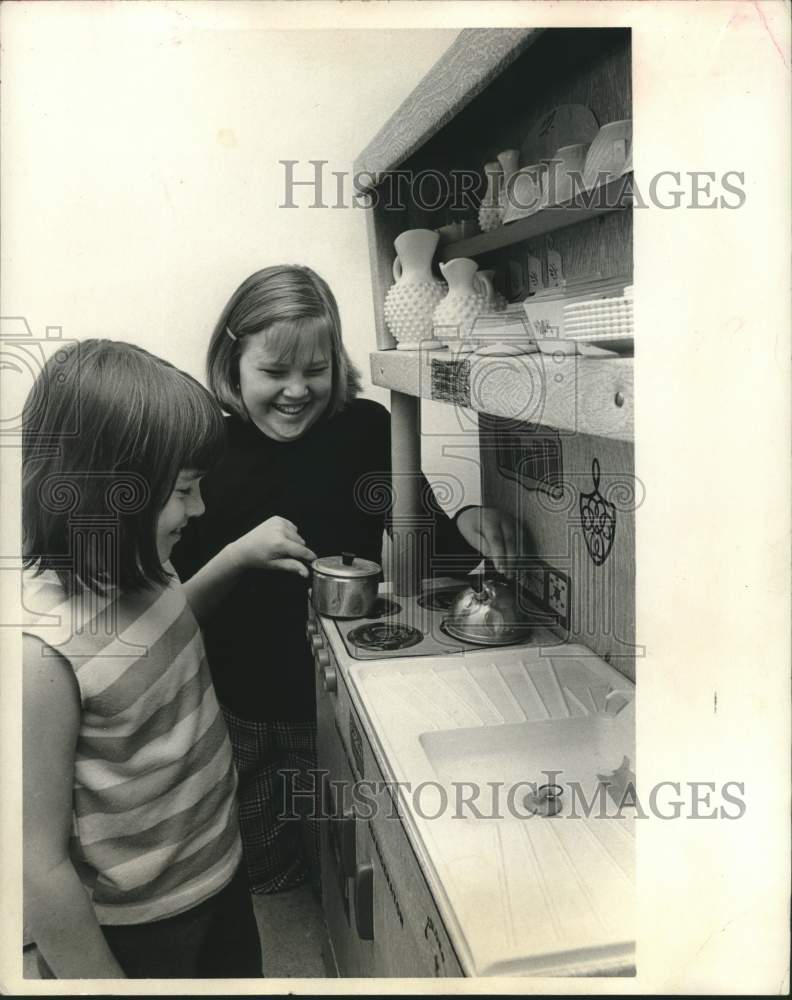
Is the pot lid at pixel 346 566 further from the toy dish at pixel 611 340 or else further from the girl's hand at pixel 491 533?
the toy dish at pixel 611 340

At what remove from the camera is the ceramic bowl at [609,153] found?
97 cm

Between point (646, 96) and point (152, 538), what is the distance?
33.1 inches

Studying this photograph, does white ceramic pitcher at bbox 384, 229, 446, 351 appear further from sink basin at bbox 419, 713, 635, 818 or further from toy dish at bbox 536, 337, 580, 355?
sink basin at bbox 419, 713, 635, 818

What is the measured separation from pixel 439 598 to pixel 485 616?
8cm

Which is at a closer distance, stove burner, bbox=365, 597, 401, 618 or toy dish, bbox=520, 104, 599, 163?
toy dish, bbox=520, 104, 599, 163

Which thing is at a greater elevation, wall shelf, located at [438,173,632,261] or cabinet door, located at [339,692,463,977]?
wall shelf, located at [438,173,632,261]

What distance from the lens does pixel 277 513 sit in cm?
114

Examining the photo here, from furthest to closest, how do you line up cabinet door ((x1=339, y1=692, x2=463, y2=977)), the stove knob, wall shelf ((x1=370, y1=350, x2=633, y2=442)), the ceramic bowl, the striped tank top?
the stove knob
the striped tank top
the ceramic bowl
cabinet door ((x1=339, y1=692, x2=463, y2=977))
wall shelf ((x1=370, y1=350, x2=633, y2=442))

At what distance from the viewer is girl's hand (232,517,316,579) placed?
114 centimetres

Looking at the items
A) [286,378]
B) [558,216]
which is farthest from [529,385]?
[286,378]

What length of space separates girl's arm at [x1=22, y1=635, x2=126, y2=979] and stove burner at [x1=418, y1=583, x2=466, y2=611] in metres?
0.52

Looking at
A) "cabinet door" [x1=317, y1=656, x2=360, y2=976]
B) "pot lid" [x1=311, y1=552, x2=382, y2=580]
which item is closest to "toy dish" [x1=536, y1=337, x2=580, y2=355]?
"pot lid" [x1=311, y1=552, x2=382, y2=580]

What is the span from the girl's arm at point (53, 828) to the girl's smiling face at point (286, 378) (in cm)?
43

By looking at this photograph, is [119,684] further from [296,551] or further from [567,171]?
[567,171]
